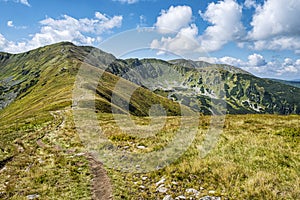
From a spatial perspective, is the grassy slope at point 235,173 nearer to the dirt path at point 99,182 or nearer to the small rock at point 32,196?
the dirt path at point 99,182

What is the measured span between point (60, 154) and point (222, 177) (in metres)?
13.4

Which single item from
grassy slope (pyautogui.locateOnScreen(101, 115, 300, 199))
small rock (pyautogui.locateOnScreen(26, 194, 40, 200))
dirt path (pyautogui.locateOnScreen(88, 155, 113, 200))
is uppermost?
grassy slope (pyautogui.locateOnScreen(101, 115, 300, 199))

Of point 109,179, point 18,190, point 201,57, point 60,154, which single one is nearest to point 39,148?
point 60,154

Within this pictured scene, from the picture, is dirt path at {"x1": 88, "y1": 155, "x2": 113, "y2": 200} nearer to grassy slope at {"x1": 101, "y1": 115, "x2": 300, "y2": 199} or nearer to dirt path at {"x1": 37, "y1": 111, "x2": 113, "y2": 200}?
dirt path at {"x1": 37, "y1": 111, "x2": 113, "y2": 200}

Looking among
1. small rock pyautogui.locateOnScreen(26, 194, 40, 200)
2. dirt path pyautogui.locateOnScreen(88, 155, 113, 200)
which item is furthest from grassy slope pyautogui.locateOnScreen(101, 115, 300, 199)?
small rock pyautogui.locateOnScreen(26, 194, 40, 200)

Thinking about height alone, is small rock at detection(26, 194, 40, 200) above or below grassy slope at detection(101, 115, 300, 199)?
below

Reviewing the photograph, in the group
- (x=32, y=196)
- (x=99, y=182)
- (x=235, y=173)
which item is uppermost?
(x=235, y=173)

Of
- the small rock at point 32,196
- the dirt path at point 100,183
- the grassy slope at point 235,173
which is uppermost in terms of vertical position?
the grassy slope at point 235,173

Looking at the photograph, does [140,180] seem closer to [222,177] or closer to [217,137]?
[222,177]

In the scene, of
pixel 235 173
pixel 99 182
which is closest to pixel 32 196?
pixel 99 182

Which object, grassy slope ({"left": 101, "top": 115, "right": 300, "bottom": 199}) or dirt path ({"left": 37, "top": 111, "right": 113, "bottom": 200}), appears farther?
dirt path ({"left": 37, "top": 111, "right": 113, "bottom": 200})

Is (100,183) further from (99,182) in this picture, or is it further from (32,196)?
(32,196)

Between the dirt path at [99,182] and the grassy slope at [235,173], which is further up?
the grassy slope at [235,173]

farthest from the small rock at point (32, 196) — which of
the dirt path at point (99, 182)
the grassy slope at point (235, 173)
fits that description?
the grassy slope at point (235, 173)
